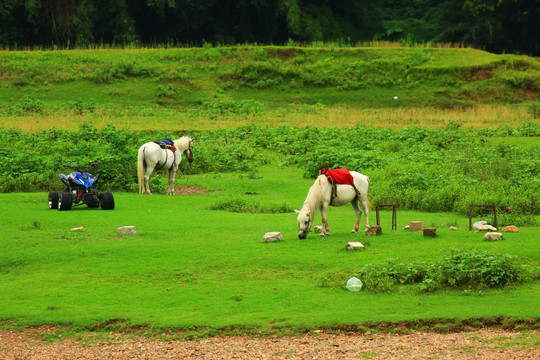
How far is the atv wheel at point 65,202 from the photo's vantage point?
1892 cm

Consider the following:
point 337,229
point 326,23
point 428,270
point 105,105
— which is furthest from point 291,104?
point 428,270

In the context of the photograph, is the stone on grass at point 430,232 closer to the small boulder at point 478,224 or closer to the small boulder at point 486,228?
the small boulder at point 486,228

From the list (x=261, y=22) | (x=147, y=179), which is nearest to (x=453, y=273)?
(x=147, y=179)

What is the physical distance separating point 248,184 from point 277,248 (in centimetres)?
999

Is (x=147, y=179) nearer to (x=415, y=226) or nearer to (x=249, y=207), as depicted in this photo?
(x=249, y=207)

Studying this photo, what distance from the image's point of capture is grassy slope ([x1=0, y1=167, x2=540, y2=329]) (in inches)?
434

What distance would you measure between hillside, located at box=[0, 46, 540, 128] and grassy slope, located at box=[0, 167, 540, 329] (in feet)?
92.7

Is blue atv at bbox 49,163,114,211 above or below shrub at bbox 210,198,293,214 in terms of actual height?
A: above

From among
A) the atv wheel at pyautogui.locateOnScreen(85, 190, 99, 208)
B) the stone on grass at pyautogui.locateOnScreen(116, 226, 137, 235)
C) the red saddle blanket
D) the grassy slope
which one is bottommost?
the grassy slope

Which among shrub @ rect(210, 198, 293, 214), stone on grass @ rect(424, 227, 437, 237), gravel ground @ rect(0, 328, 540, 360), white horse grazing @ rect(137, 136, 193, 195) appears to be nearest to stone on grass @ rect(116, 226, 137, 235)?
shrub @ rect(210, 198, 293, 214)

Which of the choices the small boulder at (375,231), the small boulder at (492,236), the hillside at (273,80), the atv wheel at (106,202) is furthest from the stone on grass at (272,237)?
the hillside at (273,80)

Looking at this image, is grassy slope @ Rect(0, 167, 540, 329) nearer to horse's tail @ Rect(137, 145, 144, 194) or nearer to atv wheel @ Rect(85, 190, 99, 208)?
atv wheel @ Rect(85, 190, 99, 208)

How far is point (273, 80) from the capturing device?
182ft

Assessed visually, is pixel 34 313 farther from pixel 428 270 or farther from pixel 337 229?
pixel 337 229
